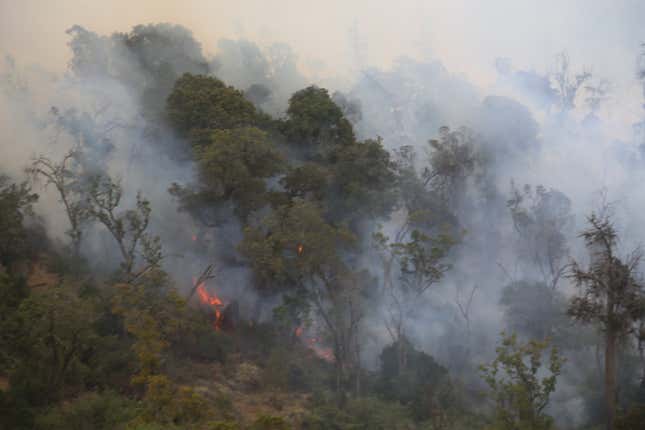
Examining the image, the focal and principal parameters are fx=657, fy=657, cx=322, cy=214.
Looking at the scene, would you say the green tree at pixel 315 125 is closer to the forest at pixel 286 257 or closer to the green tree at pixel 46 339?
the forest at pixel 286 257

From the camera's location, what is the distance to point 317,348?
104ft

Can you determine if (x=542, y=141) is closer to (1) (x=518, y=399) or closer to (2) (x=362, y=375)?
(2) (x=362, y=375)

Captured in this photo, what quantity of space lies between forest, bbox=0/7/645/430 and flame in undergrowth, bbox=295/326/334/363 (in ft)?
0.51

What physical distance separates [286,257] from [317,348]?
8295mm

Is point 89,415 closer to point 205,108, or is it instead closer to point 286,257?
point 286,257

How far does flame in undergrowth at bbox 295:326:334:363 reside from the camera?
30547 mm

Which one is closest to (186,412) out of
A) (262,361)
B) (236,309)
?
(262,361)

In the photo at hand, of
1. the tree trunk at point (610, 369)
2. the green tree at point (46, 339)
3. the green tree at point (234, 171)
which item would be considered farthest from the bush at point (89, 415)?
the tree trunk at point (610, 369)

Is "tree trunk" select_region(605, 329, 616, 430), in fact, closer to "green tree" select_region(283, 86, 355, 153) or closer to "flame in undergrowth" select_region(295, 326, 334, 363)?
"flame in undergrowth" select_region(295, 326, 334, 363)

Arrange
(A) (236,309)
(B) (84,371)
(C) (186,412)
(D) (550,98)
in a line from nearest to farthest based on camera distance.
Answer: (C) (186,412) < (B) (84,371) < (A) (236,309) < (D) (550,98)

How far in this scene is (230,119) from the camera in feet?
101

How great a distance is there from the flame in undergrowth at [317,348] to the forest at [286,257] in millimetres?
Answer: 156

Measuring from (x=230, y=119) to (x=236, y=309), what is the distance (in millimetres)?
8847

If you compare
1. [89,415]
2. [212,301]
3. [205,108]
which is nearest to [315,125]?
[205,108]
